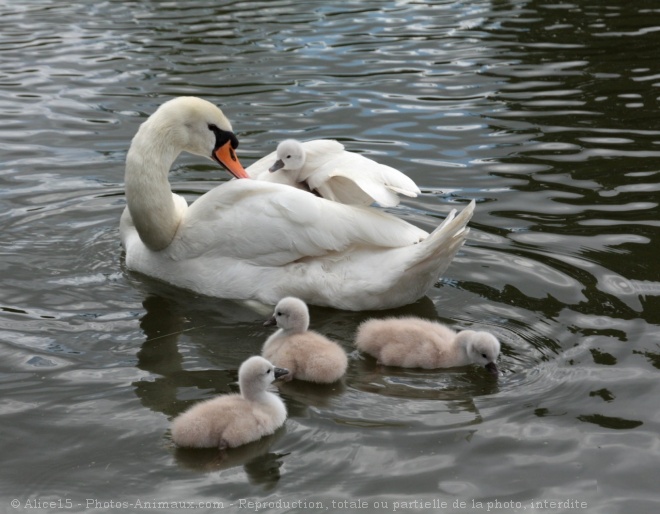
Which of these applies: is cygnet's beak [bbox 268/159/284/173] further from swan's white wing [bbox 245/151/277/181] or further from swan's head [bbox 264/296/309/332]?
swan's head [bbox 264/296/309/332]

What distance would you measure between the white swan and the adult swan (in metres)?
0.22

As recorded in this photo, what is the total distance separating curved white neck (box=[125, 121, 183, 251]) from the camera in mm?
7348

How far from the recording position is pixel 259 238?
280 inches

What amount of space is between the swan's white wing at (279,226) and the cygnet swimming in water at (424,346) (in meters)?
0.86

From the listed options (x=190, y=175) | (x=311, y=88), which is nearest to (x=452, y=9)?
(x=311, y=88)

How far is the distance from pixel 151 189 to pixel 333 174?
124 cm

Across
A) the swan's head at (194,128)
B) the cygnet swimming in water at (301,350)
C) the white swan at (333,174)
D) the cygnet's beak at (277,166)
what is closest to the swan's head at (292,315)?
the cygnet swimming in water at (301,350)

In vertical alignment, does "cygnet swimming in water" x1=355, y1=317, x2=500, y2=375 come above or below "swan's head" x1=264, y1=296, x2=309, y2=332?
below

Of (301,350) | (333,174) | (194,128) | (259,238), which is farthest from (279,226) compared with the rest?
(301,350)

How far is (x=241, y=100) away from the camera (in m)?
12.1

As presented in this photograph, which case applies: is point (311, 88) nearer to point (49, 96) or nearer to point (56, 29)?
point (49, 96)

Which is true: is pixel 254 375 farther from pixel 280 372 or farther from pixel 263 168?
pixel 263 168

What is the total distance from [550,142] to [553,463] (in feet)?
18.9

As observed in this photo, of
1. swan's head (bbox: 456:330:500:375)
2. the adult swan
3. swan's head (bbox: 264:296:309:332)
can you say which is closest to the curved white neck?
the adult swan
